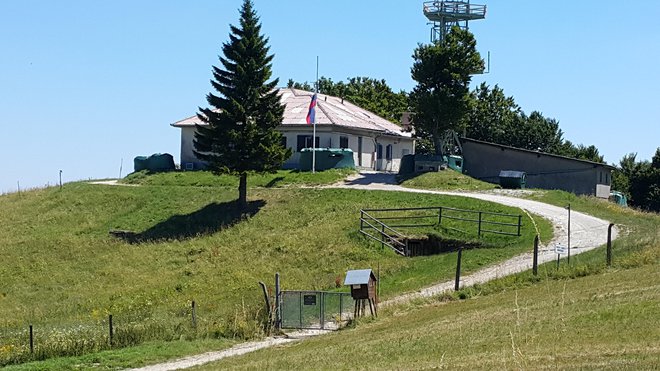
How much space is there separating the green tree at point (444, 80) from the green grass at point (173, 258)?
999cm

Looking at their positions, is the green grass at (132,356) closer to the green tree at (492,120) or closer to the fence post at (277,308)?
the fence post at (277,308)

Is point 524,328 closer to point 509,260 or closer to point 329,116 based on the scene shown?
point 509,260

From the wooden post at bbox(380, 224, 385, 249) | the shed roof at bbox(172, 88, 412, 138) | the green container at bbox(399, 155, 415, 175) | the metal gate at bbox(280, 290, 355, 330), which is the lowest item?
the metal gate at bbox(280, 290, 355, 330)

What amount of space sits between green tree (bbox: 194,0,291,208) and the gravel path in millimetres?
6123

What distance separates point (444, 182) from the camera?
57.5m

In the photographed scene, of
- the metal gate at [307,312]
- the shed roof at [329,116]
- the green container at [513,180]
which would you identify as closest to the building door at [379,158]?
the shed roof at [329,116]

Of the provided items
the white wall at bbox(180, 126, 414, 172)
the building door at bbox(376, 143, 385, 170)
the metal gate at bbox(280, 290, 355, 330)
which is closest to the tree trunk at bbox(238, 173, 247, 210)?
the white wall at bbox(180, 126, 414, 172)

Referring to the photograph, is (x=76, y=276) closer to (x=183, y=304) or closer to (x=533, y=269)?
(x=183, y=304)

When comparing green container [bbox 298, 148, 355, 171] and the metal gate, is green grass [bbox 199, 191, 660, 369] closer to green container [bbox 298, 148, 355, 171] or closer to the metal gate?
the metal gate

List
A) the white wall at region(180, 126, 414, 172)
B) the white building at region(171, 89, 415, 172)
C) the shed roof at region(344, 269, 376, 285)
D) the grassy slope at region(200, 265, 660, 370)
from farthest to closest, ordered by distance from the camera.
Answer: the white building at region(171, 89, 415, 172)
the white wall at region(180, 126, 414, 172)
the shed roof at region(344, 269, 376, 285)
the grassy slope at region(200, 265, 660, 370)

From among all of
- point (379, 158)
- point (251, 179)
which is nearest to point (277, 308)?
point (251, 179)

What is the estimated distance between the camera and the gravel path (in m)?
23.8

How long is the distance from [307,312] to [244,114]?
1089 inches

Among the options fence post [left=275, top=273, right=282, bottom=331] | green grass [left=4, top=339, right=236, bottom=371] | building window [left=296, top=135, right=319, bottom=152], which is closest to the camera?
green grass [left=4, top=339, right=236, bottom=371]
